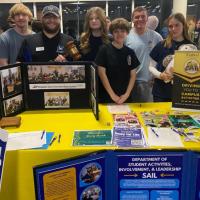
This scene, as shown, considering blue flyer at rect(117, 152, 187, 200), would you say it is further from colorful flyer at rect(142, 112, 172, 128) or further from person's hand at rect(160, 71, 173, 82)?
person's hand at rect(160, 71, 173, 82)

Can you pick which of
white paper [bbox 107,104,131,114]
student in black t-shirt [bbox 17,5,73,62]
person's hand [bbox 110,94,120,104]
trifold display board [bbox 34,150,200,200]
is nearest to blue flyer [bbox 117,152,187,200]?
trifold display board [bbox 34,150,200,200]

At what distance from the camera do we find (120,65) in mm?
2301

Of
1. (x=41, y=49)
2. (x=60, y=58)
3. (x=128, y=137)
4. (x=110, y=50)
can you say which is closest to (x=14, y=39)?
(x=41, y=49)

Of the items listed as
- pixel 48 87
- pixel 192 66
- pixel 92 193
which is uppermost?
pixel 192 66

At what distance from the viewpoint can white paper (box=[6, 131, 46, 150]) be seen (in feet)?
4.80

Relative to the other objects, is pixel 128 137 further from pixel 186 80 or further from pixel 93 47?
pixel 93 47

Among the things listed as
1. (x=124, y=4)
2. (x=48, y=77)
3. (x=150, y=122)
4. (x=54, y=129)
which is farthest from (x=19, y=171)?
(x=124, y=4)

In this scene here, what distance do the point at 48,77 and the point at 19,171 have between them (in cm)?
66

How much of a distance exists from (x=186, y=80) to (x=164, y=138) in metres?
0.56

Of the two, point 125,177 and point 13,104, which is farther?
point 13,104

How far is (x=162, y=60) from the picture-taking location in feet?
7.61

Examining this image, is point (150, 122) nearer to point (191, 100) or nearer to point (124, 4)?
point (191, 100)

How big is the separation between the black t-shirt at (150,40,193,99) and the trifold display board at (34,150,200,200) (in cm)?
101

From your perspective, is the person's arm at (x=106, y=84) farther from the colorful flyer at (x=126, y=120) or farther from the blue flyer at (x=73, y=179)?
the blue flyer at (x=73, y=179)
